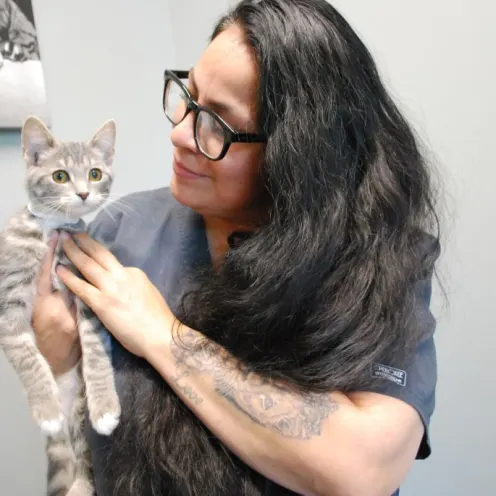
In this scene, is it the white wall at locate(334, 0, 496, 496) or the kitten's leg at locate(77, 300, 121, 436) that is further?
the white wall at locate(334, 0, 496, 496)

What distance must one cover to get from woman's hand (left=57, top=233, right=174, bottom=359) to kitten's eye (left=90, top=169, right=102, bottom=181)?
12cm

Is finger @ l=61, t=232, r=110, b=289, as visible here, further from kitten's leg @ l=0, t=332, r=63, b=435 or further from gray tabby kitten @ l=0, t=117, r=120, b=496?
kitten's leg @ l=0, t=332, r=63, b=435

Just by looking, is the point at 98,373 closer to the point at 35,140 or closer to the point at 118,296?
the point at 118,296

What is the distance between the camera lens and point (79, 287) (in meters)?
0.84

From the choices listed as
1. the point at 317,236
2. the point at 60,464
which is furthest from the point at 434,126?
the point at 60,464

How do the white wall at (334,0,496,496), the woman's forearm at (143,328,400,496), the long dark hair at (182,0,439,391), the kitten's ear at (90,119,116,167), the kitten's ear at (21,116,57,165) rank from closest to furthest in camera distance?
the woman's forearm at (143,328,400,496)
the long dark hair at (182,0,439,391)
the kitten's ear at (21,116,57,165)
the kitten's ear at (90,119,116,167)
the white wall at (334,0,496,496)

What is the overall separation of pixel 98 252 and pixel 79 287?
83 millimetres

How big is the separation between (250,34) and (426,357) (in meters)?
0.65

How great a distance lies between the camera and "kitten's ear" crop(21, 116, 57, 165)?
2.78 feet

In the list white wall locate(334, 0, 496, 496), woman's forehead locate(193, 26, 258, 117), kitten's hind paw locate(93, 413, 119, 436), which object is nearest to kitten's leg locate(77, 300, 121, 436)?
kitten's hind paw locate(93, 413, 119, 436)

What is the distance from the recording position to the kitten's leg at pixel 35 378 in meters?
0.77

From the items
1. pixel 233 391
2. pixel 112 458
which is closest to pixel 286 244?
pixel 233 391

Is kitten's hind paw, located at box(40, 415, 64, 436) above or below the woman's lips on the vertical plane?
below

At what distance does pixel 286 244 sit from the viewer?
0.77 m
